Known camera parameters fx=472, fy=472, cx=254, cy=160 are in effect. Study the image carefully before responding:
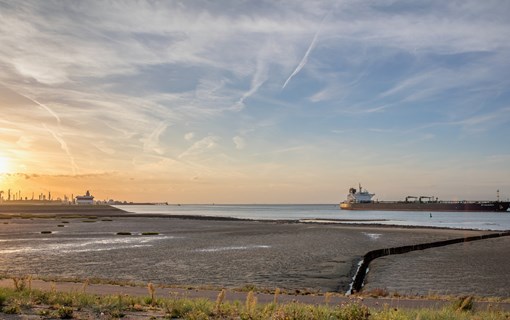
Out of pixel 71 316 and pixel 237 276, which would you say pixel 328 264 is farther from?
pixel 71 316

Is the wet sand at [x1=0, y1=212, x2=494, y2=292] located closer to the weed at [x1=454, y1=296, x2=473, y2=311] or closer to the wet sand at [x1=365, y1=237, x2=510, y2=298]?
the wet sand at [x1=365, y1=237, x2=510, y2=298]

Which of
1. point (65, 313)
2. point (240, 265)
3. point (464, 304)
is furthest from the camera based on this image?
point (240, 265)

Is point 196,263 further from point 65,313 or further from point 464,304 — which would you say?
point 464,304

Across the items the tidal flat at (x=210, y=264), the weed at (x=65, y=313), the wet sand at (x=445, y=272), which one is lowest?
the wet sand at (x=445, y=272)

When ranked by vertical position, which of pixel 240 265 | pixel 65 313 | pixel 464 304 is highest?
pixel 65 313

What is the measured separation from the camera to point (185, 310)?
52.6 feet

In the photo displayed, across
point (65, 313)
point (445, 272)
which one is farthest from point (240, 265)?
point (65, 313)

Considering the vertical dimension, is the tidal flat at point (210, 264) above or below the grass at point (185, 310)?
below

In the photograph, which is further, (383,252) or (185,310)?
(383,252)

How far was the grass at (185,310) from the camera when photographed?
48.6ft

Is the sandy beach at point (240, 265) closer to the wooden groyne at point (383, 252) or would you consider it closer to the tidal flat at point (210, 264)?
the tidal flat at point (210, 264)

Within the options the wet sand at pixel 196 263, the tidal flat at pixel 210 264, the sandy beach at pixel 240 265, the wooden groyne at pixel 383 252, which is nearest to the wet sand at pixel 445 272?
the sandy beach at pixel 240 265

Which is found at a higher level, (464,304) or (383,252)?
(464,304)

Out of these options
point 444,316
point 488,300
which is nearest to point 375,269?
point 488,300
